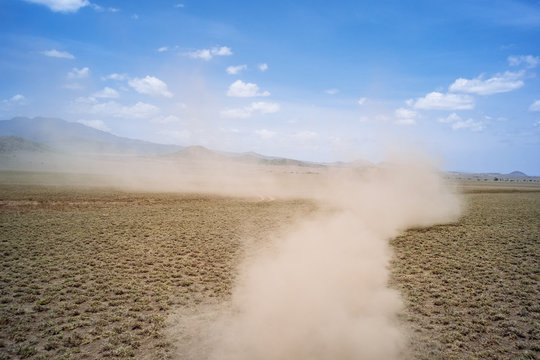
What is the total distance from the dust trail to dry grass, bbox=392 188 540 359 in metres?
0.83

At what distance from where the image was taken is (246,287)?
35.0 ft

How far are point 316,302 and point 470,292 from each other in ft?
20.5

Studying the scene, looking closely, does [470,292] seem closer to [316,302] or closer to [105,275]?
[316,302]

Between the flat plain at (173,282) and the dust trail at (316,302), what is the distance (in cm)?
77

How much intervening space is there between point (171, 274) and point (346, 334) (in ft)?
26.4

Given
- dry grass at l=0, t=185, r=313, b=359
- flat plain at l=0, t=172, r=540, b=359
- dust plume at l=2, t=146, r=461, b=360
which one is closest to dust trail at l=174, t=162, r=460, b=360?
dust plume at l=2, t=146, r=461, b=360

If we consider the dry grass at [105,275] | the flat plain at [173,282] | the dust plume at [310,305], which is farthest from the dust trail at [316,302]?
the dry grass at [105,275]

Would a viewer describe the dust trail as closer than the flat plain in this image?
Yes

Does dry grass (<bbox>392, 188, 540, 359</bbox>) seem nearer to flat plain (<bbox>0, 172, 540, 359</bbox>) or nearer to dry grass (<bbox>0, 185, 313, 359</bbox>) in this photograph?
flat plain (<bbox>0, 172, 540, 359</bbox>)

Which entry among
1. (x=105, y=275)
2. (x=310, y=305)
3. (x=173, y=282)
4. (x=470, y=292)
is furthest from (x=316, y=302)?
(x=105, y=275)

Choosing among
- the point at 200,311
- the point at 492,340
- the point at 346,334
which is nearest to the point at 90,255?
the point at 200,311

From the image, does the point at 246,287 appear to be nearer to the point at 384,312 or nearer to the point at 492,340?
the point at 384,312

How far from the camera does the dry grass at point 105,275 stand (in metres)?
7.35

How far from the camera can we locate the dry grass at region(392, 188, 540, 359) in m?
7.30
